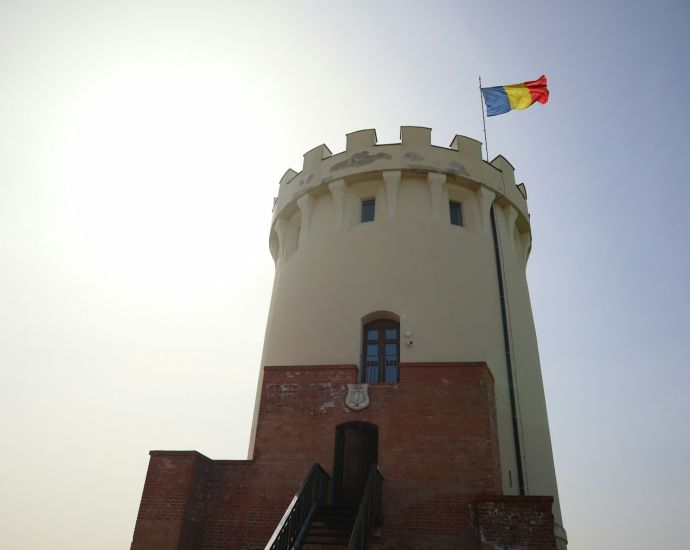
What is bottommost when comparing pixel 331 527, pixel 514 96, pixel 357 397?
pixel 331 527

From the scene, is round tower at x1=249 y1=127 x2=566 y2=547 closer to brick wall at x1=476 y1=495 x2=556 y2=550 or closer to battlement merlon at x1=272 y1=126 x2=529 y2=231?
battlement merlon at x1=272 y1=126 x2=529 y2=231

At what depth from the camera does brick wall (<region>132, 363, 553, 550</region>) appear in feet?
37.2

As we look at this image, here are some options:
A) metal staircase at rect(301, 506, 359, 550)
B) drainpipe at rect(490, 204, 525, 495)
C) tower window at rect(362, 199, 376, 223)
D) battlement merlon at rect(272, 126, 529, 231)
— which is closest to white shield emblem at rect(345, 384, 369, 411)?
metal staircase at rect(301, 506, 359, 550)

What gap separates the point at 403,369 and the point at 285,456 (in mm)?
3293

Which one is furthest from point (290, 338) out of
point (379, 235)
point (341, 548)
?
point (341, 548)

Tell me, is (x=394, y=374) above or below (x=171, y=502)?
above

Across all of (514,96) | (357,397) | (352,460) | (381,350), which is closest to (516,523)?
(352,460)

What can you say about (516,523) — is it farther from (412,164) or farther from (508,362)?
(412,164)

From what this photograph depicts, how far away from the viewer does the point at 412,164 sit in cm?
1789

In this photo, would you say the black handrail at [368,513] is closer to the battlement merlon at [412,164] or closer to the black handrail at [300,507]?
the black handrail at [300,507]

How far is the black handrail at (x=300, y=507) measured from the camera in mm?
9414

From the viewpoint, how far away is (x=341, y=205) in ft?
59.2

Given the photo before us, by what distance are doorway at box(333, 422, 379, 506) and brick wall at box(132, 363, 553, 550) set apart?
0.40 m

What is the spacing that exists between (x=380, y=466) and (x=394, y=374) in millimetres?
3328
